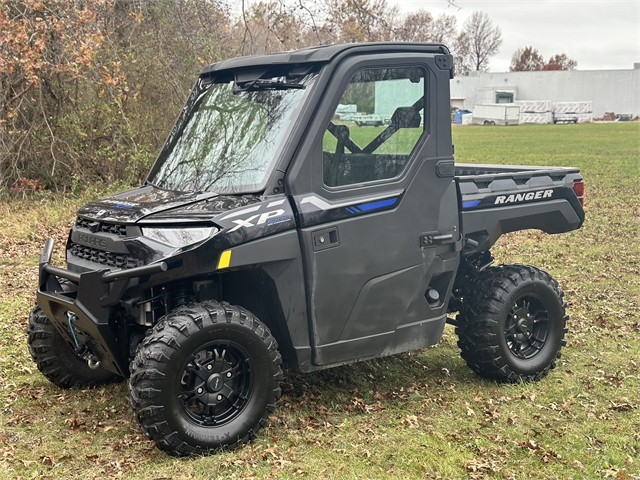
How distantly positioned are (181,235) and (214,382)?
88 centimetres

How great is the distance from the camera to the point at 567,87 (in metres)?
84.6

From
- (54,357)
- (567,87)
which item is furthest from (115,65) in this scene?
(567,87)

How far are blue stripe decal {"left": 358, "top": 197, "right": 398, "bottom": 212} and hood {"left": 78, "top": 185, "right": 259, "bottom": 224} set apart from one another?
71cm

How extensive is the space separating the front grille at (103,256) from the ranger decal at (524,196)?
274 centimetres

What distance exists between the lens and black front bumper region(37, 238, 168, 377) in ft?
13.8

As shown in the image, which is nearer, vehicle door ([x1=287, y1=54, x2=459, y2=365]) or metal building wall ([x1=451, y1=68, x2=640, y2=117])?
vehicle door ([x1=287, y1=54, x2=459, y2=365])

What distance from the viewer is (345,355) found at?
4895 mm

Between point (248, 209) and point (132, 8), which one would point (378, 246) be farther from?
point (132, 8)

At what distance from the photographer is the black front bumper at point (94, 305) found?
4.21m

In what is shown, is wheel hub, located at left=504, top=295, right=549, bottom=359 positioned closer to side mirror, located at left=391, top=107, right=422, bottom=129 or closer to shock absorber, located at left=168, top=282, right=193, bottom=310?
side mirror, located at left=391, top=107, right=422, bottom=129

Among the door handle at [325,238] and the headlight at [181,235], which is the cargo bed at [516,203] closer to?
the door handle at [325,238]

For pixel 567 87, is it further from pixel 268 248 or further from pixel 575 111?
pixel 268 248

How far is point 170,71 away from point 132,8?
147 centimetres

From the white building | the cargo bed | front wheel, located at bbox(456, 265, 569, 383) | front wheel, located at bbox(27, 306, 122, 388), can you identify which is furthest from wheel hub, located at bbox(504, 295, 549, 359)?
the white building
